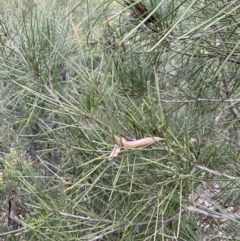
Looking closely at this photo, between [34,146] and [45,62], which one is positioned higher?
[45,62]

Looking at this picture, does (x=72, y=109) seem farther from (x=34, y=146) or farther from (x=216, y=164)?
(x=34, y=146)

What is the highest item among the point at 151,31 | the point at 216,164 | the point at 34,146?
the point at 151,31

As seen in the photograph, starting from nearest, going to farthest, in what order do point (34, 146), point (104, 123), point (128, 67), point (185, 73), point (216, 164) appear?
1. point (104, 123)
2. point (216, 164)
3. point (128, 67)
4. point (185, 73)
5. point (34, 146)

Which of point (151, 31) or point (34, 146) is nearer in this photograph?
point (151, 31)

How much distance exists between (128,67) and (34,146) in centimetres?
129

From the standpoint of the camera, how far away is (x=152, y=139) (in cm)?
57

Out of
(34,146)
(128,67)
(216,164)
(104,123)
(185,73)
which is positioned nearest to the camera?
(104,123)

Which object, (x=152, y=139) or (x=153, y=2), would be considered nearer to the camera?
(x=152, y=139)

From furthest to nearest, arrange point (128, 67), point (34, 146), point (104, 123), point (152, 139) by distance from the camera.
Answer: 1. point (34, 146)
2. point (128, 67)
3. point (104, 123)
4. point (152, 139)

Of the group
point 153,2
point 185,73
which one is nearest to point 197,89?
point 185,73

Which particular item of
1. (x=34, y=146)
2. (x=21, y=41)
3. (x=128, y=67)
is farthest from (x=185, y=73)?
(x=34, y=146)

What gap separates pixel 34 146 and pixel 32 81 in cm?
128

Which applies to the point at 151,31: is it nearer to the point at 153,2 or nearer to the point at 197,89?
the point at 153,2

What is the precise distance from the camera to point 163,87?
126cm
